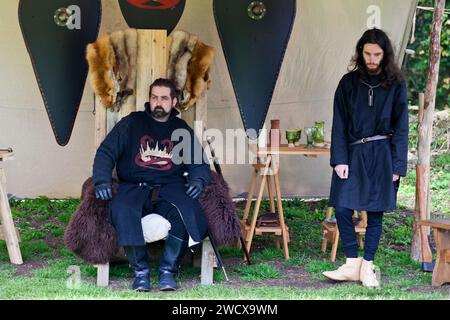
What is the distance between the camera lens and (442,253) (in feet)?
13.8

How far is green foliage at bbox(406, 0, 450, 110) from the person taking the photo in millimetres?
10810

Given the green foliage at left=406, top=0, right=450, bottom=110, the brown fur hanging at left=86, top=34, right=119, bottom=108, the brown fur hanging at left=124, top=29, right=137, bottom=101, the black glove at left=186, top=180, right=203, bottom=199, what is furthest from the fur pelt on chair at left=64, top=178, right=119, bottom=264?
the green foliage at left=406, top=0, right=450, bottom=110

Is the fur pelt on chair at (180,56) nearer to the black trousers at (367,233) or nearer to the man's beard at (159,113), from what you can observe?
the man's beard at (159,113)

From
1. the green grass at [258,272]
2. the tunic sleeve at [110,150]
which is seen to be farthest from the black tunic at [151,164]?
the green grass at [258,272]

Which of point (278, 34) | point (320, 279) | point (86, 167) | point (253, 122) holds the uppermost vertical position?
point (278, 34)

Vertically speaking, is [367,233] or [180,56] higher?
[180,56]

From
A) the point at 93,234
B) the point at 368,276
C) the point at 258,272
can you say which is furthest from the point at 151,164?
the point at 368,276

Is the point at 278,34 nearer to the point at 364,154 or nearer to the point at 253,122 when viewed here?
the point at 253,122

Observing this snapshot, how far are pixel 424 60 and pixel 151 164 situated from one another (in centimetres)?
762

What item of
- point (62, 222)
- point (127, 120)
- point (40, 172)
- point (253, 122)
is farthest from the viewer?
point (40, 172)

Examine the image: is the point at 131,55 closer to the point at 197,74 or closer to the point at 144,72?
the point at 144,72

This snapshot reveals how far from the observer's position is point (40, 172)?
6.36 m
